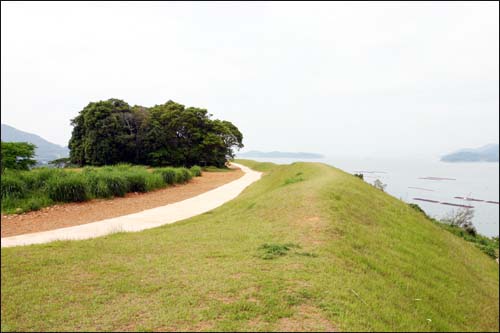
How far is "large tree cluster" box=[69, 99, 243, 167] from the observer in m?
19.0

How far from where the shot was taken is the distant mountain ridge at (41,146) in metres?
10.4

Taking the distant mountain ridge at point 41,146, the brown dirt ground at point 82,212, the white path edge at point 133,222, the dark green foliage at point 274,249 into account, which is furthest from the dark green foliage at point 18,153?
the dark green foliage at point 274,249

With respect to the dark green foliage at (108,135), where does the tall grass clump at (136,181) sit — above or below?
below

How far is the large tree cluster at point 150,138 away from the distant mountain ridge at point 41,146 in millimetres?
3272

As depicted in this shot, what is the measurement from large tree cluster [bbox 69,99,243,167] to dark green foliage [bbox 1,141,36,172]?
4848mm

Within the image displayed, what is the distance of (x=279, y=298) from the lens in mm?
3053

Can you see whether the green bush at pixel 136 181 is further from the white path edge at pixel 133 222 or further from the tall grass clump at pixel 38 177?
the tall grass clump at pixel 38 177

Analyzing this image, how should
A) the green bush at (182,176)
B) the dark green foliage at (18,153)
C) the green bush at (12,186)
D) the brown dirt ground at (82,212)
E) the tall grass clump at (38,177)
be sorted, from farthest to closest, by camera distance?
the green bush at (182,176), the dark green foliage at (18,153), the tall grass clump at (38,177), the green bush at (12,186), the brown dirt ground at (82,212)

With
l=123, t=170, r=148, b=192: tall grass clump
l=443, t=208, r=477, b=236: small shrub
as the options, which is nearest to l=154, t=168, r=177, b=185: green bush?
l=123, t=170, r=148, b=192: tall grass clump

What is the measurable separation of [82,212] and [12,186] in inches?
78.0

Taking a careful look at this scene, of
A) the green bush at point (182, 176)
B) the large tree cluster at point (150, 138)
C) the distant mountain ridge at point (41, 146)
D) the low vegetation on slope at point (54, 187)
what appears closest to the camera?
the low vegetation on slope at point (54, 187)

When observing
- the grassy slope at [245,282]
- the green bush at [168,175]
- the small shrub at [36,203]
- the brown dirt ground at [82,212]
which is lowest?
the grassy slope at [245,282]

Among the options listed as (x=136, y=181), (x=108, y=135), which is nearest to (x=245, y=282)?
(x=136, y=181)

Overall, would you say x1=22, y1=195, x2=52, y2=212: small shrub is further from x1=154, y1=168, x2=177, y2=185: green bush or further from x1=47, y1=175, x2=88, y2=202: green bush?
x1=154, y1=168, x2=177, y2=185: green bush
